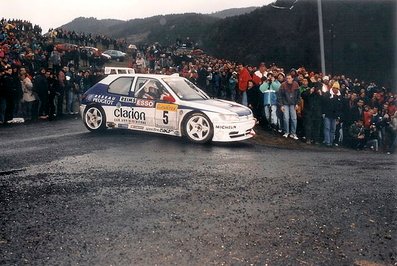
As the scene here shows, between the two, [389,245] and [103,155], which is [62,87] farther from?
[389,245]

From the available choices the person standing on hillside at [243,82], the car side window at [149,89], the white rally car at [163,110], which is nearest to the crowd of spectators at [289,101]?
the person standing on hillside at [243,82]

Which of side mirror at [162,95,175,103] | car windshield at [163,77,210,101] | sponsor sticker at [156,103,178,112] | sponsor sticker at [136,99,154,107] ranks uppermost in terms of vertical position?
car windshield at [163,77,210,101]

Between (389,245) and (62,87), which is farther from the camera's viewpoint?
(62,87)

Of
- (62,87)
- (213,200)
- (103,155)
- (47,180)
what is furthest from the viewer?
(62,87)

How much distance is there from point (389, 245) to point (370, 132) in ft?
37.7

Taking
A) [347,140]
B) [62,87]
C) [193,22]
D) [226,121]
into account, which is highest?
[193,22]

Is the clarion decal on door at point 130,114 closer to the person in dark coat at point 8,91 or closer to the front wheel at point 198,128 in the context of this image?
the front wheel at point 198,128

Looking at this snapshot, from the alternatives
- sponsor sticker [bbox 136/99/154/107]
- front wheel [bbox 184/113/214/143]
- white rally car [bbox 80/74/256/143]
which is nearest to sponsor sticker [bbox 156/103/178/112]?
white rally car [bbox 80/74/256/143]

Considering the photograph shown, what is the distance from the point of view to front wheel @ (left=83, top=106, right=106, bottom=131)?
37.1 ft

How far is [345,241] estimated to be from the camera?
419 cm

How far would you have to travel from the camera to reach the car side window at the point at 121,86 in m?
11.0

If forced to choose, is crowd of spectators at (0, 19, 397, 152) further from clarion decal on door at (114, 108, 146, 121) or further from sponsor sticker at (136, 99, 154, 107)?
clarion decal on door at (114, 108, 146, 121)

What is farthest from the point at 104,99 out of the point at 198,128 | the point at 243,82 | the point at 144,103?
the point at 243,82

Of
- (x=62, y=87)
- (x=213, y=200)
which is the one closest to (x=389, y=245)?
(x=213, y=200)
